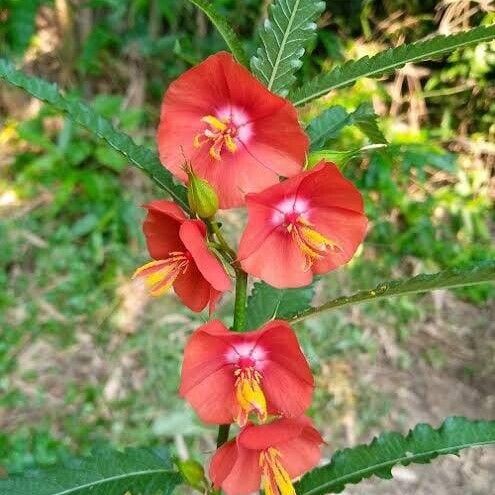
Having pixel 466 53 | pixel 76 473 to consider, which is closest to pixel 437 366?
pixel 466 53

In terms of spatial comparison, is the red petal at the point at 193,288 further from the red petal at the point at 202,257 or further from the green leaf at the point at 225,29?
the green leaf at the point at 225,29

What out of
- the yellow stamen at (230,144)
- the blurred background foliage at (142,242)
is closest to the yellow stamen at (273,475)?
the yellow stamen at (230,144)

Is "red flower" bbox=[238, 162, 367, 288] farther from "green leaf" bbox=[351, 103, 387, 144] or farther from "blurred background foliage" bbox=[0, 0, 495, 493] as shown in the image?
"blurred background foliage" bbox=[0, 0, 495, 493]

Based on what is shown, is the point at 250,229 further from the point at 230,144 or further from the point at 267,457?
the point at 267,457

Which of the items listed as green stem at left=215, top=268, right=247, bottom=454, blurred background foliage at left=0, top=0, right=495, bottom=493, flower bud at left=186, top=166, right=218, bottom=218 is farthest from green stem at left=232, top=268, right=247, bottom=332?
blurred background foliage at left=0, top=0, right=495, bottom=493

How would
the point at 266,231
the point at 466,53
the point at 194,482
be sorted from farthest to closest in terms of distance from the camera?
the point at 466,53 → the point at 194,482 → the point at 266,231

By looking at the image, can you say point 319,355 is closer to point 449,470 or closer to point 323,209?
point 449,470

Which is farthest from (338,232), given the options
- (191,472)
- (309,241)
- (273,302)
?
(191,472)
